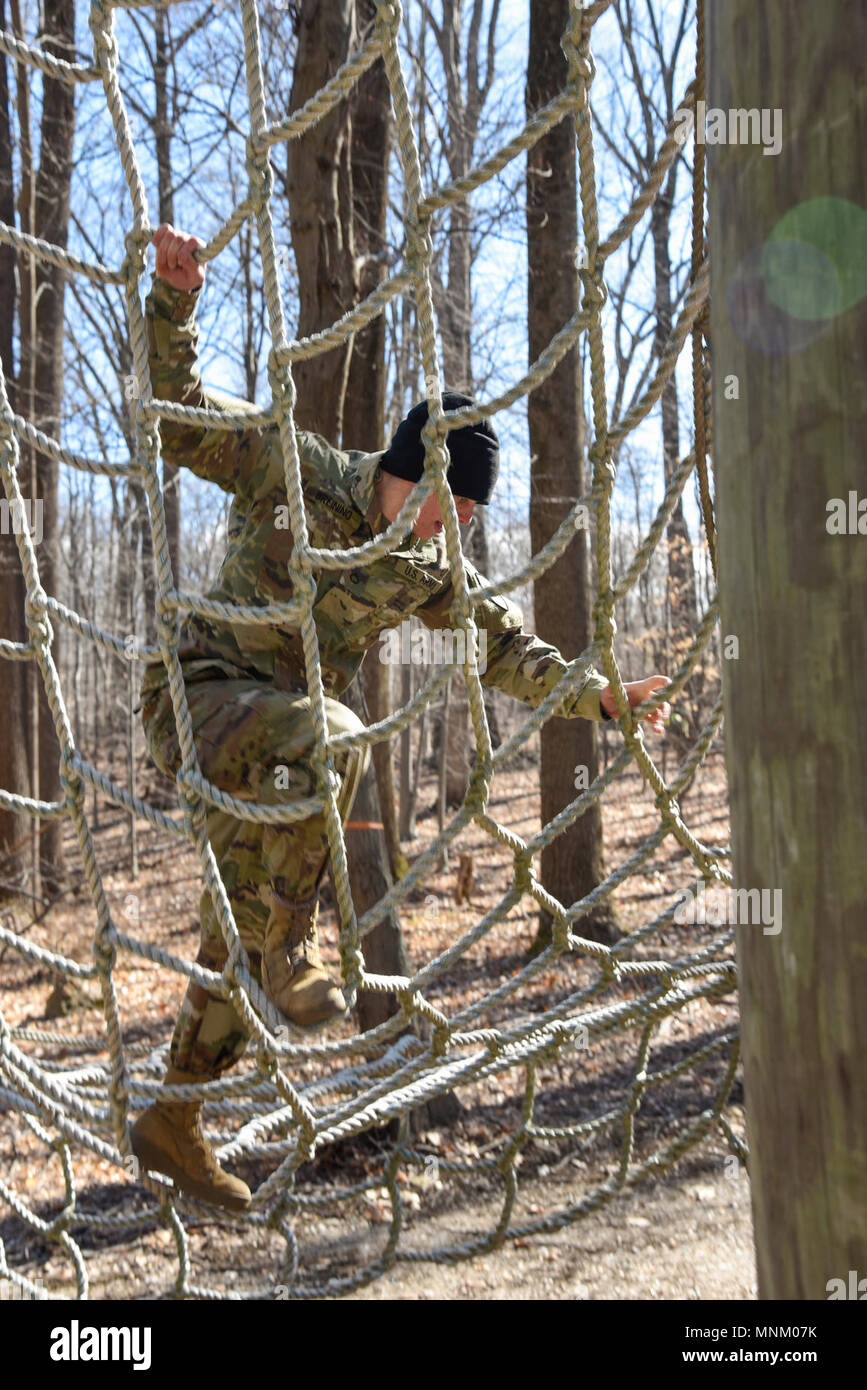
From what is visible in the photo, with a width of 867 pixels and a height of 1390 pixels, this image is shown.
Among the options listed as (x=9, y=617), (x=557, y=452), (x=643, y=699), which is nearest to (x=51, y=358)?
(x=9, y=617)

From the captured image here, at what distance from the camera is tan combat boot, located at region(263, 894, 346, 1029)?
204 cm

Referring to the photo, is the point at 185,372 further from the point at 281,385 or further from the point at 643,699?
the point at 643,699

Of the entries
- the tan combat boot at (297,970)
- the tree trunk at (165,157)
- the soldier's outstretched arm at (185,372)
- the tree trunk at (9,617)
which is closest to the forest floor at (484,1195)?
the tan combat boot at (297,970)

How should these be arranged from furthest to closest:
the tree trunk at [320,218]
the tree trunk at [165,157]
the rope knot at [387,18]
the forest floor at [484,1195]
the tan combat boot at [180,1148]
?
the tree trunk at [165,157]
the tree trunk at [320,218]
the forest floor at [484,1195]
the tan combat boot at [180,1148]
the rope knot at [387,18]

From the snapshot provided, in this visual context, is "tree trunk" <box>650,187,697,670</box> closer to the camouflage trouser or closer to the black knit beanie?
the black knit beanie

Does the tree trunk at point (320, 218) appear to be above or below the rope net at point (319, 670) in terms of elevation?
above

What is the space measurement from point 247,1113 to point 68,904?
6805mm

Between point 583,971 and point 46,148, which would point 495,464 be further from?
point 46,148

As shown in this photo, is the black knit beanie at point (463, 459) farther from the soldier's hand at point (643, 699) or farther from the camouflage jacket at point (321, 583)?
the soldier's hand at point (643, 699)

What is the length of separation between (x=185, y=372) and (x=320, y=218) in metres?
2.51

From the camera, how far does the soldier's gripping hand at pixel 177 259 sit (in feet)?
6.07

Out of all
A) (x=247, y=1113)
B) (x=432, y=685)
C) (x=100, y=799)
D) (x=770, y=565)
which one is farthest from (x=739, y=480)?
(x=100, y=799)

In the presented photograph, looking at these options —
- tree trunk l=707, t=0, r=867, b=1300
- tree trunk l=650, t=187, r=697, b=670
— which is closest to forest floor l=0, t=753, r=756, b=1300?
tree trunk l=707, t=0, r=867, b=1300

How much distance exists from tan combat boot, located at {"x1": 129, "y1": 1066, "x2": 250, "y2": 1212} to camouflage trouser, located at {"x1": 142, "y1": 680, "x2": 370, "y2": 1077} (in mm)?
90
